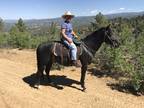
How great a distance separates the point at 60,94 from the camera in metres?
9.98

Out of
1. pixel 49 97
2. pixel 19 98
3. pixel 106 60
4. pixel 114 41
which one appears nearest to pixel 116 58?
pixel 106 60

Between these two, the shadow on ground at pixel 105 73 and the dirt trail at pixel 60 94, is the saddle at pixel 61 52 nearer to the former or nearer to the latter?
the dirt trail at pixel 60 94

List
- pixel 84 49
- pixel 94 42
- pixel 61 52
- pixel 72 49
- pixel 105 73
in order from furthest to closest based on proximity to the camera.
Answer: pixel 105 73 → pixel 94 42 → pixel 84 49 → pixel 61 52 → pixel 72 49

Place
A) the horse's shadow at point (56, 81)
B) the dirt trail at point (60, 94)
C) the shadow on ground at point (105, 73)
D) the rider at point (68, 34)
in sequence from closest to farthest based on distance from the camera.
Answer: the dirt trail at point (60, 94), the rider at point (68, 34), the horse's shadow at point (56, 81), the shadow on ground at point (105, 73)

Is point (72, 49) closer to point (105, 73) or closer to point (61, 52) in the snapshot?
point (61, 52)

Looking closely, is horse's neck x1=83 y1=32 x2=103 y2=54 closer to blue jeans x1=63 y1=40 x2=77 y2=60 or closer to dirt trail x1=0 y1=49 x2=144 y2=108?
blue jeans x1=63 y1=40 x2=77 y2=60

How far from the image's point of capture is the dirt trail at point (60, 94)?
895 cm

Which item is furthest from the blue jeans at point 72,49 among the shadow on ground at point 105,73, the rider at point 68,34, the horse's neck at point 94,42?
the shadow on ground at point 105,73

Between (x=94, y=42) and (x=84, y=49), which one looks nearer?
(x=84, y=49)

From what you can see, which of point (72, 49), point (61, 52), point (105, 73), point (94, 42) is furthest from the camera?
point (105, 73)

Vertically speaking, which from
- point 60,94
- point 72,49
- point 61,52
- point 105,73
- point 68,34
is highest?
point 68,34

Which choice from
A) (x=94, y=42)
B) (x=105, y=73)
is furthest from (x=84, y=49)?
(x=105, y=73)

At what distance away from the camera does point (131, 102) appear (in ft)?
33.2

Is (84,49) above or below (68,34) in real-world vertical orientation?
below
